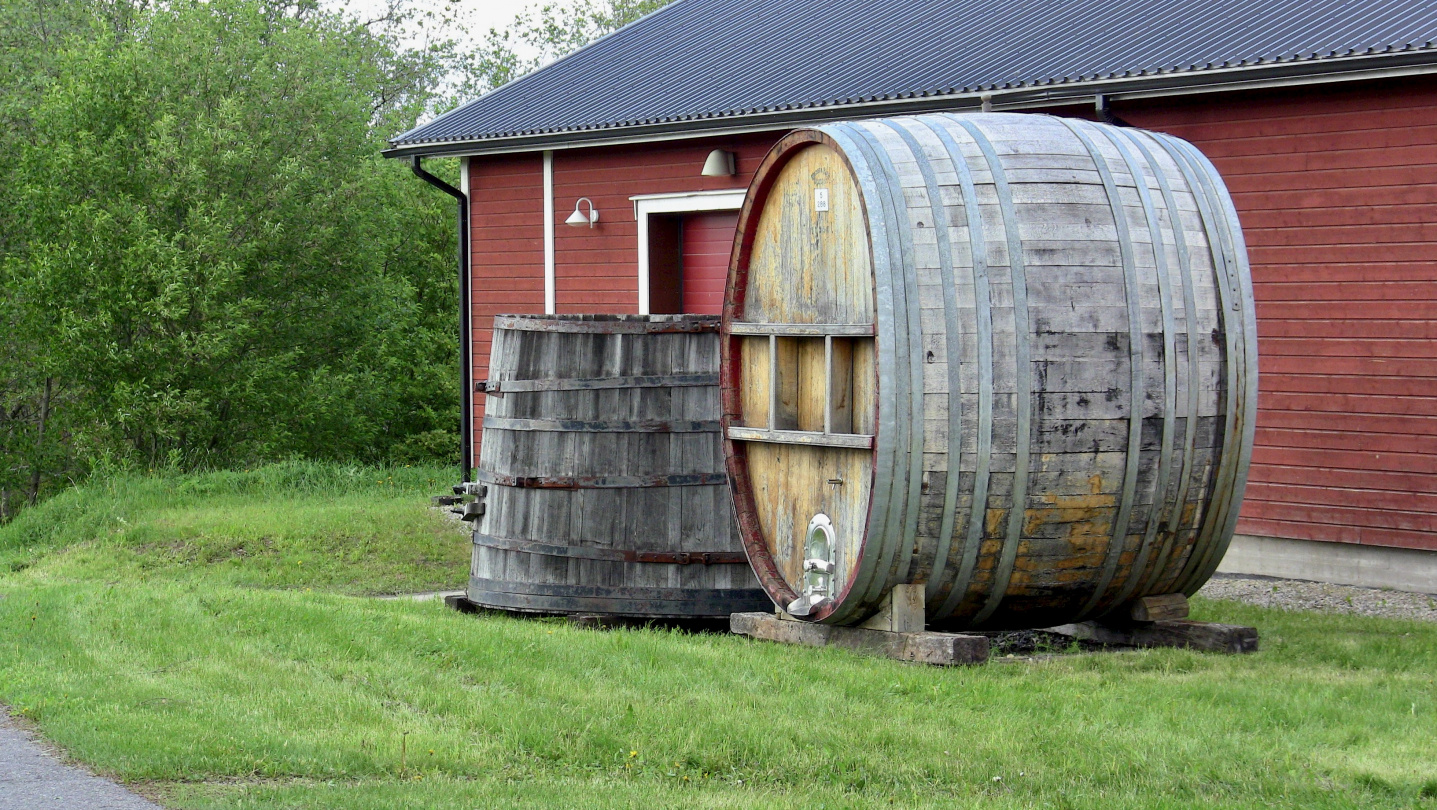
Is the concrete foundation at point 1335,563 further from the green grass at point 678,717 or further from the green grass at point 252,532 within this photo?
the green grass at point 252,532

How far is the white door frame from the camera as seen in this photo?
14.0 metres

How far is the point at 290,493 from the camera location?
15367 millimetres

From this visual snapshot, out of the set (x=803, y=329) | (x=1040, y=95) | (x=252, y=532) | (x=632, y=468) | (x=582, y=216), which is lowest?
(x=252, y=532)

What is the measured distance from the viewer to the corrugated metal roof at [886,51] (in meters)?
10.4

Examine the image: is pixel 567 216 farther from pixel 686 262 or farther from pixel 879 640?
pixel 879 640

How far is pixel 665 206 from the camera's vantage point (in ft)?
47.8

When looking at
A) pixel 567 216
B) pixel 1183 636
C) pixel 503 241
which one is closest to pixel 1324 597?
pixel 1183 636

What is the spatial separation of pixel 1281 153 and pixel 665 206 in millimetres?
5989

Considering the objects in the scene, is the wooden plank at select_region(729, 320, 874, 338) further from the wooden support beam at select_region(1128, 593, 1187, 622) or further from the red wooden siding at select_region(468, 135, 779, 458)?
the red wooden siding at select_region(468, 135, 779, 458)

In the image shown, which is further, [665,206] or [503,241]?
[503,241]

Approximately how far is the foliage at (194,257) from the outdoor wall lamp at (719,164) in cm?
731

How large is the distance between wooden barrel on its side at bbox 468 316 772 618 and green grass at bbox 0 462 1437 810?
0.47 meters

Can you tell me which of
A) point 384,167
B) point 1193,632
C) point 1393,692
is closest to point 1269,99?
point 1193,632

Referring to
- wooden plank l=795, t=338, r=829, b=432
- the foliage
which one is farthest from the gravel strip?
the foliage
